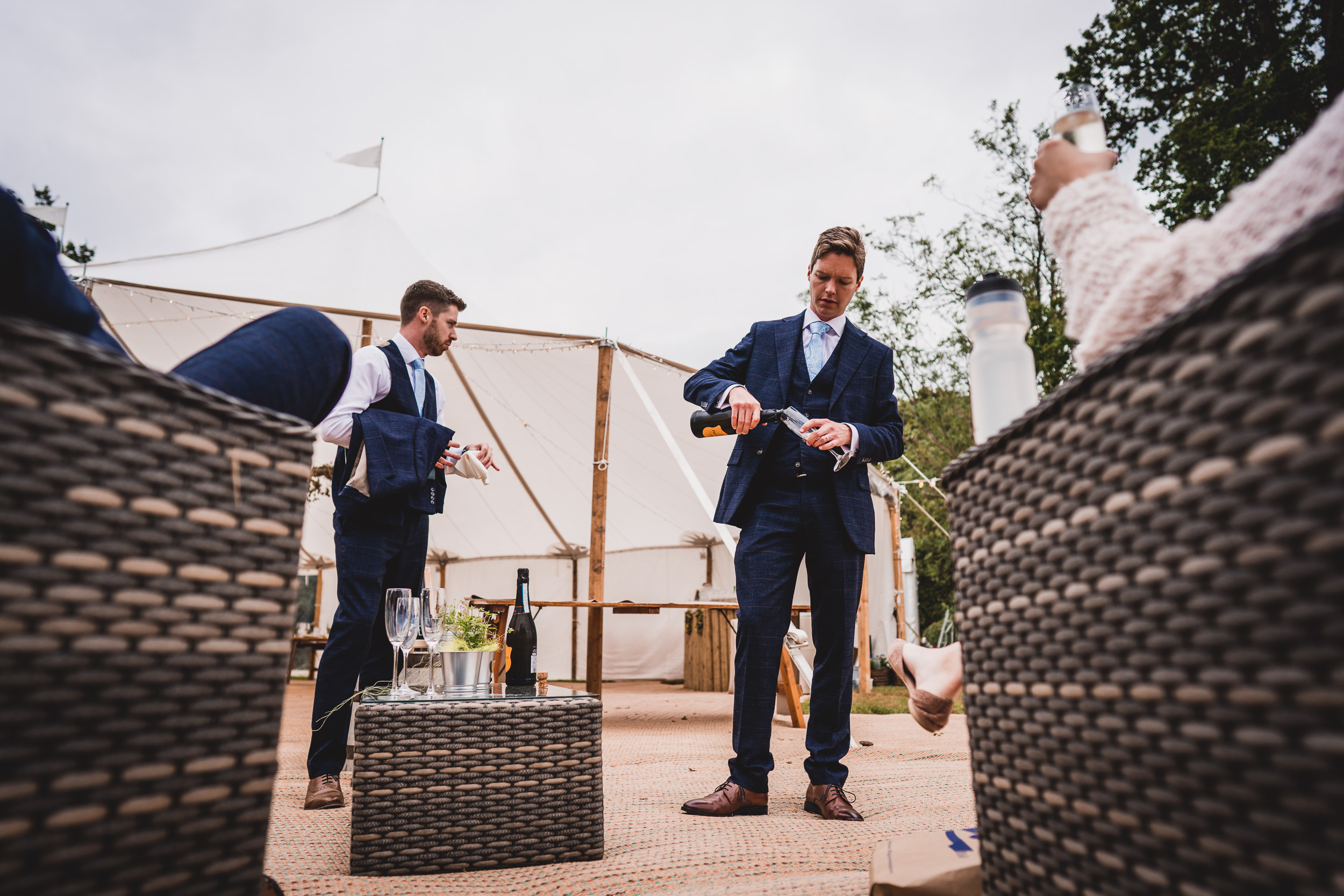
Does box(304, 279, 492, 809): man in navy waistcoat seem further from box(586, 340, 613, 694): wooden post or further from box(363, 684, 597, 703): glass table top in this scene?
box(586, 340, 613, 694): wooden post

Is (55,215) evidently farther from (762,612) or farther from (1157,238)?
(1157,238)

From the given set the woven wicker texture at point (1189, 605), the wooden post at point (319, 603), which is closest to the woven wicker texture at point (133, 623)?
the woven wicker texture at point (1189, 605)

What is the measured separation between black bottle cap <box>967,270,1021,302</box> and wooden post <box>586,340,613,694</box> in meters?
3.72

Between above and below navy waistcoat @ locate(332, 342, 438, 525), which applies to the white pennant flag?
above

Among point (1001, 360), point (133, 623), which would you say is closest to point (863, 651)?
point (1001, 360)

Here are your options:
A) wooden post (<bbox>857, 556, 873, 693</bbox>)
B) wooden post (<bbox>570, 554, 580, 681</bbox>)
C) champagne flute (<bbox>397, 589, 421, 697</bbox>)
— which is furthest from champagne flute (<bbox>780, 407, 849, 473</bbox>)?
wooden post (<bbox>570, 554, 580, 681</bbox>)

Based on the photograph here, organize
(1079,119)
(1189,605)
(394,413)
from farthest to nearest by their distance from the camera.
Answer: (394,413) < (1079,119) < (1189,605)

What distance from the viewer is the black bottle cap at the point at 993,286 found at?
3.00ft

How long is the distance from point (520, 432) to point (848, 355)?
537cm

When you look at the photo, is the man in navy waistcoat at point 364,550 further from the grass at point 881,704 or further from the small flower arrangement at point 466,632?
the grass at point 881,704

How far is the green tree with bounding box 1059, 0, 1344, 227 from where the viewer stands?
6.38 metres

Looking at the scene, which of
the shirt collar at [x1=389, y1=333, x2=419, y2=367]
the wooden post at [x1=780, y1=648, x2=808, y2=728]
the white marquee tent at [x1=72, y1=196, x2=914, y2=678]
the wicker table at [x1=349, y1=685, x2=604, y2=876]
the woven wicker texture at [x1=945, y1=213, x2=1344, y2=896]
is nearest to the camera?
the woven wicker texture at [x1=945, y1=213, x2=1344, y2=896]

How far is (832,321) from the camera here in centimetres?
210

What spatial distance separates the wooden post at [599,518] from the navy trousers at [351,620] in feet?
7.49
